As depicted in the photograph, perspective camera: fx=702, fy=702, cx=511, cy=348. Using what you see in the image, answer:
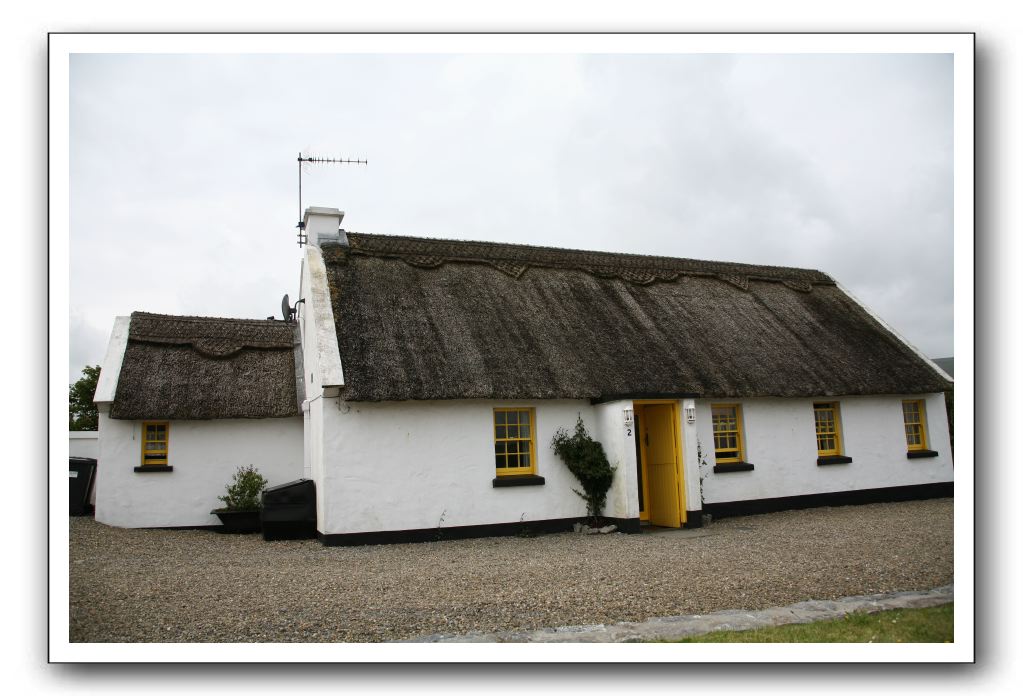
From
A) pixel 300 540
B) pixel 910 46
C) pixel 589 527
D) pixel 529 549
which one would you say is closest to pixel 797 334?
pixel 589 527

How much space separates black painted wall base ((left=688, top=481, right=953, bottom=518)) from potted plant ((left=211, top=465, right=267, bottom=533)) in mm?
8720

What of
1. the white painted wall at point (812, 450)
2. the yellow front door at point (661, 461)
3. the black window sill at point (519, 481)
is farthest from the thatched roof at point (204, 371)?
the white painted wall at point (812, 450)

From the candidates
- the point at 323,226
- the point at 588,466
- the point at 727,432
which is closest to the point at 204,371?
the point at 323,226

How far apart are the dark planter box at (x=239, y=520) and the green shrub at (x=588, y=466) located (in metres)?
6.05

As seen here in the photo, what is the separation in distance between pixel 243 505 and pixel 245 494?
0.22 m

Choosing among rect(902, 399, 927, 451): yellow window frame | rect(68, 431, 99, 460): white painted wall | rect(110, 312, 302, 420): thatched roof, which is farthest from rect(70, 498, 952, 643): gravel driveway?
rect(68, 431, 99, 460): white painted wall

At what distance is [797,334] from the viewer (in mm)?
16250

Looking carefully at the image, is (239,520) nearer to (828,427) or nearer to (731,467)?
(731,467)

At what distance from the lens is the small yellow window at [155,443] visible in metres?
14.1

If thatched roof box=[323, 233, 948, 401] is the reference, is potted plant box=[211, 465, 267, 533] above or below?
below

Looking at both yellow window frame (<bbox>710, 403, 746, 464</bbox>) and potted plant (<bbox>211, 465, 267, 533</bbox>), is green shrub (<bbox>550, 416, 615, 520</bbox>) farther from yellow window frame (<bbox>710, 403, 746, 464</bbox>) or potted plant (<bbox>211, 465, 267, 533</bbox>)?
potted plant (<bbox>211, 465, 267, 533</bbox>)

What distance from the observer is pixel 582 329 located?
14.1 m

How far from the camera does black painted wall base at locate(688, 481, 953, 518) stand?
1370cm

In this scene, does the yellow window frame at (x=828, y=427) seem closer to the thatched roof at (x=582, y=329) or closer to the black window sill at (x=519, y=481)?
the thatched roof at (x=582, y=329)
